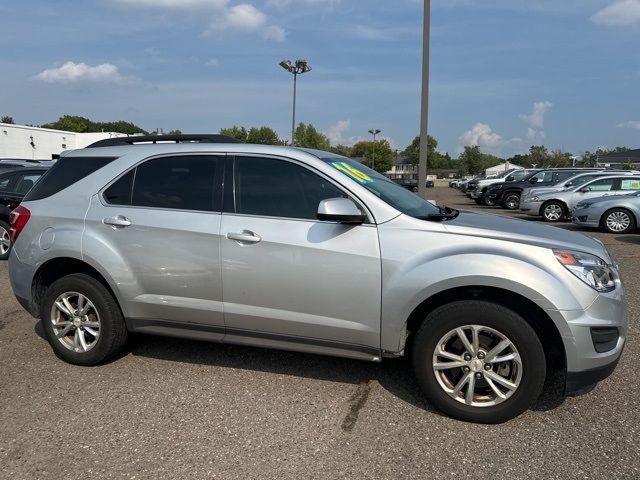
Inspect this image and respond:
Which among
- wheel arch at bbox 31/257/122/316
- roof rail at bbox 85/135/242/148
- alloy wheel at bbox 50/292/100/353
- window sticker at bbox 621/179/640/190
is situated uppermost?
roof rail at bbox 85/135/242/148

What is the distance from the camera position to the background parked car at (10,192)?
354 inches

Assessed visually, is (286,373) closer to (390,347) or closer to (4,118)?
(390,347)

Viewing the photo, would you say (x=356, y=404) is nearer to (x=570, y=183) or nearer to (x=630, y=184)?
(x=630, y=184)

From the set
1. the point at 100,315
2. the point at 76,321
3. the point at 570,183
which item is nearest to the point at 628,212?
the point at 570,183

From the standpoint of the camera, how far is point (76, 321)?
4.21 metres

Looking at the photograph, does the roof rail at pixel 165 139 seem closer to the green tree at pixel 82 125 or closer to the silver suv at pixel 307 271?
the silver suv at pixel 307 271

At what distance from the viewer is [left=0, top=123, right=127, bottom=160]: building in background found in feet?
148

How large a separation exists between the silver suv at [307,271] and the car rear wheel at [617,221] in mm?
10456

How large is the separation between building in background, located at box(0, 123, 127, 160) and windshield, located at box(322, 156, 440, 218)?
1629 inches

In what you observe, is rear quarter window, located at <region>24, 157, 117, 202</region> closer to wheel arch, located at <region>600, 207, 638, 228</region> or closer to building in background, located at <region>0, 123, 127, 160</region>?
wheel arch, located at <region>600, 207, 638, 228</region>

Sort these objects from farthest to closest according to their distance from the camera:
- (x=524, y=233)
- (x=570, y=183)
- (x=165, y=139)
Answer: (x=570, y=183), (x=165, y=139), (x=524, y=233)

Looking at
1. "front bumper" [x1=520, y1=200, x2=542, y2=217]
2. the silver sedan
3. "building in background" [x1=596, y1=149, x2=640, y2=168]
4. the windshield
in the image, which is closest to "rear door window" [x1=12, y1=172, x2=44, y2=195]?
the windshield

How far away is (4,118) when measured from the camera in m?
107

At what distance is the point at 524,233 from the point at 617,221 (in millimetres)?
11155
